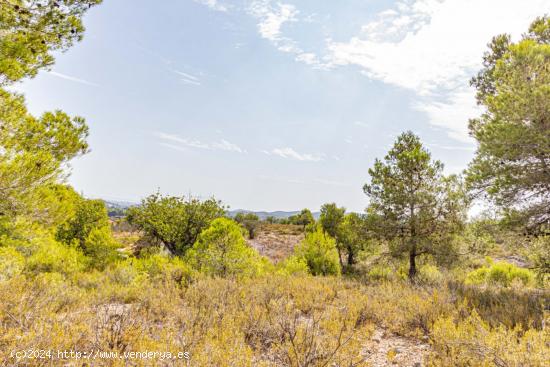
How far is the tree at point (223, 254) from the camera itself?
31.9 ft

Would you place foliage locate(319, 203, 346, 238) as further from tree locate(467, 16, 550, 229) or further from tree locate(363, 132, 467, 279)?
tree locate(467, 16, 550, 229)

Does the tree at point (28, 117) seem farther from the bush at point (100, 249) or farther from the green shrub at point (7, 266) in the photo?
the bush at point (100, 249)

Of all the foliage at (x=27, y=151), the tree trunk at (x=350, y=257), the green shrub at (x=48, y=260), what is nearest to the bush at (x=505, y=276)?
the tree trunk at (x=350, y=257)

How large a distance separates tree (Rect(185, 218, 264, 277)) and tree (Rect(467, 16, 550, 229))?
8528 millimetres

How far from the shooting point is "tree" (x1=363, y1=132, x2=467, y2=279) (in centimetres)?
1244

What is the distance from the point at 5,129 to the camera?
265 inches

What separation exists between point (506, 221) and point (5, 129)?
14.8 m

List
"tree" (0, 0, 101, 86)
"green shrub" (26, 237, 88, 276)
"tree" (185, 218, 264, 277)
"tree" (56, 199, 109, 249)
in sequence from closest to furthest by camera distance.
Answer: "tree" (0, 0, 101, 86)
"tree" (185, 218, 264, 277)
"green shrub" (26, 237, 88, 276)
"tree" (56, 199, 109, 249)

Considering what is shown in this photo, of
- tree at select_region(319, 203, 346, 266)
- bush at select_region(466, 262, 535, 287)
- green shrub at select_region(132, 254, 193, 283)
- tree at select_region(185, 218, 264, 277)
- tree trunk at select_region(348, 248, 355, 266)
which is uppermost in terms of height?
tree at select_region(319, 203, 346, 266)

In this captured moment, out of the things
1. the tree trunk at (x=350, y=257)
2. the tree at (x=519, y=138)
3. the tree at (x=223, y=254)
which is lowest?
the tree trunk at (x=350, y=257)

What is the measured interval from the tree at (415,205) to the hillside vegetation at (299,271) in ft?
0.20

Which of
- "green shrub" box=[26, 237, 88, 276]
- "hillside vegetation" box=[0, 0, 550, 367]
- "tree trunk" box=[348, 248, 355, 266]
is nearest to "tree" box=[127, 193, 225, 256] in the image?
"hillside vegetation" box=[0, 0, 550, 367]

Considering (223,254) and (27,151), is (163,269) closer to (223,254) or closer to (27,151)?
(223,254)

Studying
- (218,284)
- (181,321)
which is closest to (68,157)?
(218,284)
